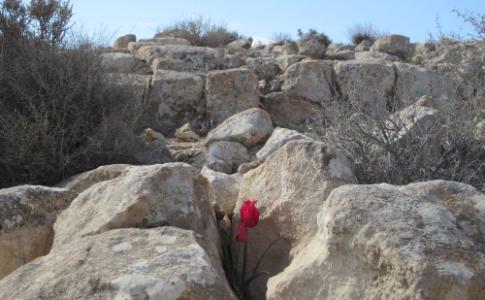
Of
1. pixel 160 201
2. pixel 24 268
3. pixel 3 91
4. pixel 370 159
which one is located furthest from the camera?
pixel 3 91

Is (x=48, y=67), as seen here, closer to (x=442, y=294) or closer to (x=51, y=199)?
(x=51, y=199)

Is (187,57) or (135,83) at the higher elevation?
(187,57)

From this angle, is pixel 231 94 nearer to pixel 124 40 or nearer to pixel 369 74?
pixel 369 74

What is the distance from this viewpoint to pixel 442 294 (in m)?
1.73

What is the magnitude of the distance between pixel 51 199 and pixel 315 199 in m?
1.34

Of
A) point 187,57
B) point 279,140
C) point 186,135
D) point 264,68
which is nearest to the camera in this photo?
point 279,140

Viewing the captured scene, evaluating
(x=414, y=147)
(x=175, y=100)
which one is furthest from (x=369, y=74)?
(x=414, y=147)

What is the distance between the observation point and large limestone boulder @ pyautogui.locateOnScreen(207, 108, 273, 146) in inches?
207

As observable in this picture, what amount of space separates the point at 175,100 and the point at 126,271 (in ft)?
16.0

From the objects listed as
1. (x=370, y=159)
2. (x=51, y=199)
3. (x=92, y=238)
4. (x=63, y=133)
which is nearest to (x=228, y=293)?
(x=92, y=238)

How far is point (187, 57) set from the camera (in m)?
7.76

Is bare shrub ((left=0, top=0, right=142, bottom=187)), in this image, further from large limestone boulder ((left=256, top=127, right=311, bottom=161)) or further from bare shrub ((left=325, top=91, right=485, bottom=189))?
bare shrub ((left=325, top=91, right=485, bottom=189))

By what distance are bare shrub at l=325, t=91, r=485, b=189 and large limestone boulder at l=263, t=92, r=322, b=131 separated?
2502 mm

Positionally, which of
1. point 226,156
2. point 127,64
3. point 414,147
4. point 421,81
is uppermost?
point 127,64
